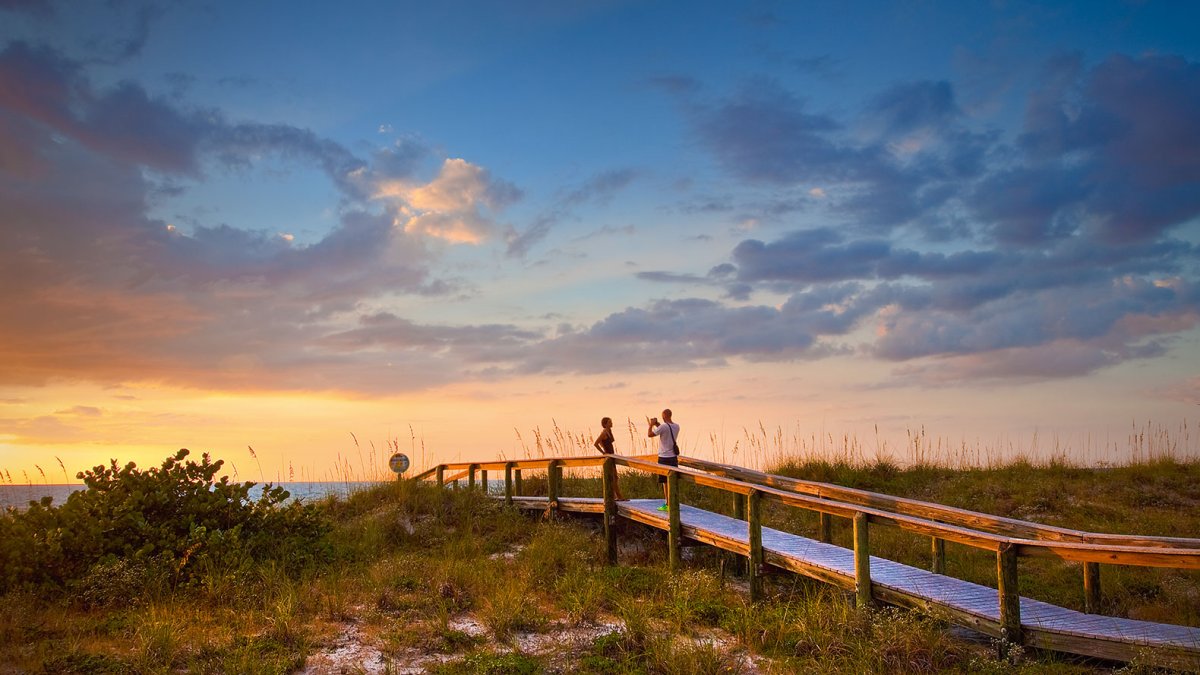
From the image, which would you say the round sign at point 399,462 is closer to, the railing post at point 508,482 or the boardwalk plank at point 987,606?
the railing post at point 508,482

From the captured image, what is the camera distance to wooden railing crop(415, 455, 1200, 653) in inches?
284

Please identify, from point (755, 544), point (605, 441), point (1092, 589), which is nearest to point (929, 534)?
point (1092, 589)

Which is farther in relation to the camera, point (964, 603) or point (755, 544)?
point (755, 544)

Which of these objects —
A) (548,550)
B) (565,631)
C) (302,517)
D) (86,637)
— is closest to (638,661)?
(565,631)

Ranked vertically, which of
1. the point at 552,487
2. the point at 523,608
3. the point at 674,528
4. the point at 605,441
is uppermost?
the point at 605,441

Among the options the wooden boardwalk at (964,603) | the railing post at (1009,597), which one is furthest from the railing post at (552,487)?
the railing post at (1009,597)

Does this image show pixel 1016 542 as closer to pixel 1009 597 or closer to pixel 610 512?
pixel 1009 597

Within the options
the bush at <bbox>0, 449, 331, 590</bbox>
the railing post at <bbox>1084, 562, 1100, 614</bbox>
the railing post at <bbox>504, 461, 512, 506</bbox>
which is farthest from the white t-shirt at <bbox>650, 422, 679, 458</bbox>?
the railing post at <bbox>1084, 562, 1100, 614</bbox>

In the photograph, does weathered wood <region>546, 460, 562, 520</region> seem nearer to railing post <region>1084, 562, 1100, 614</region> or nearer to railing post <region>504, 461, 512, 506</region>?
railing post <region>504, 461, 512, 506</region>

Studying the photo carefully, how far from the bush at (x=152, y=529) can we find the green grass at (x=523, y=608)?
29 centimetres

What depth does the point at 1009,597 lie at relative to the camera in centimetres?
737

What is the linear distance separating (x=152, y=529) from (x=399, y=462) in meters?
8.48

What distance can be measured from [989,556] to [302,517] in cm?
1075

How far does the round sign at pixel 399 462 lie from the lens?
19719mm
